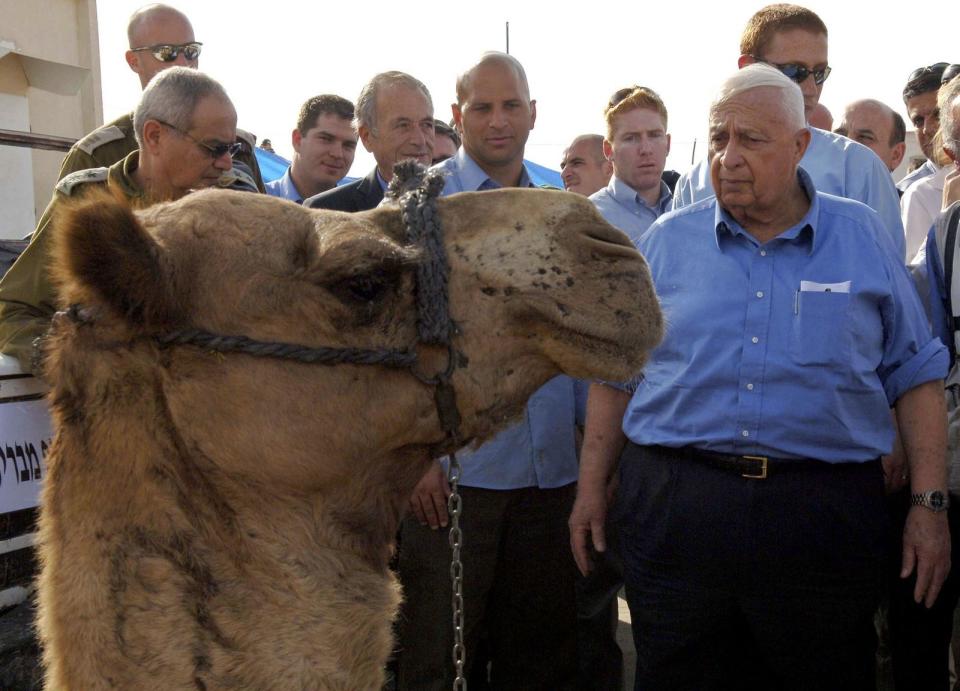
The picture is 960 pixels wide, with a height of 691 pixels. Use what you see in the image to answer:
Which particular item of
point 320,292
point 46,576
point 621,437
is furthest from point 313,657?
point 621,437

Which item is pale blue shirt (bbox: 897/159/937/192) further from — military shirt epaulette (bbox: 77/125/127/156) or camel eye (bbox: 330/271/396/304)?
camel eye (bbox: 330/271/396/304)

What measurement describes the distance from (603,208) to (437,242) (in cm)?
307

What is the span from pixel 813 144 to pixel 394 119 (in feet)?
6.70

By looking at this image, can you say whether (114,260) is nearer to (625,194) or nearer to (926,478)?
(926,478)

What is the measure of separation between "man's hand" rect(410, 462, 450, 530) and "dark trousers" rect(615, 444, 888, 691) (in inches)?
32.8

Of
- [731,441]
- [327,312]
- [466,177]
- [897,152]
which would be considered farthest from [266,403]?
[897,152]

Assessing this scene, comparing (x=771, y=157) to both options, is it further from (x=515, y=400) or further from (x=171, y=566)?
(x=171, y=566)

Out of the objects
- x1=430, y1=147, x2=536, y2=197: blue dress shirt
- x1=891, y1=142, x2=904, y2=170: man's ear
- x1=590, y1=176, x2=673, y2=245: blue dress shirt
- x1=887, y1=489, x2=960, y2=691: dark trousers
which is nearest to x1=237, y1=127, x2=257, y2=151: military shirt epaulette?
x1=430, y1=147, x2=536, y2=197: blue dress shirt

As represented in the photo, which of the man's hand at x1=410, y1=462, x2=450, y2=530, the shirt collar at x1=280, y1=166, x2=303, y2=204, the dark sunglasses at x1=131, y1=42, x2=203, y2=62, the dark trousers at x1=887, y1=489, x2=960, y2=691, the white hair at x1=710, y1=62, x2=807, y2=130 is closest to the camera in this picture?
the white hair at x1=710, y1=62, x2=807, y2=130

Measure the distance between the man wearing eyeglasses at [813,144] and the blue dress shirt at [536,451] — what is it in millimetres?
1039

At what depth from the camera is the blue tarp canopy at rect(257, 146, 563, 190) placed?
1119cm

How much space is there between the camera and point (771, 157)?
360 cm

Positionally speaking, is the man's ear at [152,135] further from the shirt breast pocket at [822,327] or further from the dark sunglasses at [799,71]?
the dark sunglasses at [799,71]

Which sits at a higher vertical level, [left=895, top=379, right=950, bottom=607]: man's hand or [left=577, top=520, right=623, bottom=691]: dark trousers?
[left=895, top=379, right=950, bottom=607]: man's hand
